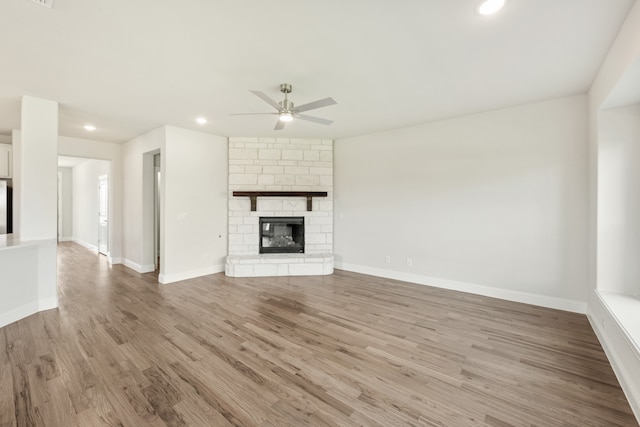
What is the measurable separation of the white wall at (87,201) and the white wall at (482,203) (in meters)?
6.83

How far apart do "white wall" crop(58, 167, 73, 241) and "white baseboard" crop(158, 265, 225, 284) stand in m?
7.46

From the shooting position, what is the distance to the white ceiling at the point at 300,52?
1.80 meters

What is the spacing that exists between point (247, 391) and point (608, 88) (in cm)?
392

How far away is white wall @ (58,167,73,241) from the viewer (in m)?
8.85

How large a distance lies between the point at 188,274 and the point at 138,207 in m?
1.83

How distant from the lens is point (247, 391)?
73.9 inches

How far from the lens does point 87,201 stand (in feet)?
25.8

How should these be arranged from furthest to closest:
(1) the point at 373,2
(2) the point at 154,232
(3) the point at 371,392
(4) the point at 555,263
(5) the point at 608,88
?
(2) the point at 154,232, (4) the point at 555,263, (5) the point at 608,88, (3) the point at 371,392, (1) the point at 373,2

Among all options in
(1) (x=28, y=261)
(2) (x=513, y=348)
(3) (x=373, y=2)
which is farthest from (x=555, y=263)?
(1) (x=28, y=261)

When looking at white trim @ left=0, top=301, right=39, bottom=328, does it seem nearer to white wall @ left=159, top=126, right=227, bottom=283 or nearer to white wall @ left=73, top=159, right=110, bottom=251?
white wall @ left=159, top=126, right=227, bottom=283

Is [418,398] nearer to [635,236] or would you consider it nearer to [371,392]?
[371,392]

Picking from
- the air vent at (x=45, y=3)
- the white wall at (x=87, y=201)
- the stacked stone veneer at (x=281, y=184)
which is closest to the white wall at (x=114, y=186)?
the white wall at (x=87, y=201)

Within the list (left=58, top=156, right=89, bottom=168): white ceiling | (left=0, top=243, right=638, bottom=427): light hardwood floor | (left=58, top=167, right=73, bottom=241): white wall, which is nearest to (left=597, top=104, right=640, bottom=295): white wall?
(left=0, top=243, right=638, bottom=427): light hardwood floor

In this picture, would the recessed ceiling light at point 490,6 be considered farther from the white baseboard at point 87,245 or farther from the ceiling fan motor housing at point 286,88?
the white baseboard at point 87,245
